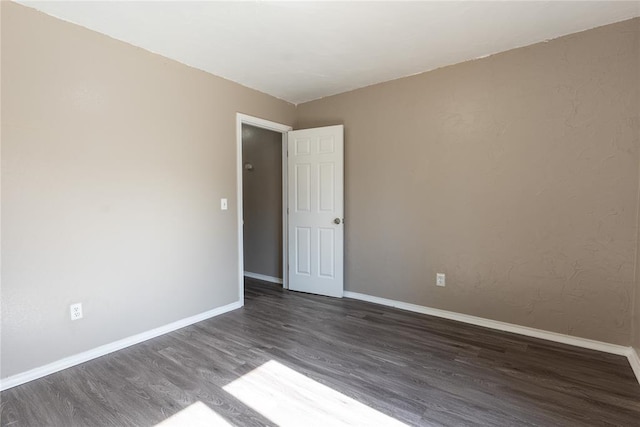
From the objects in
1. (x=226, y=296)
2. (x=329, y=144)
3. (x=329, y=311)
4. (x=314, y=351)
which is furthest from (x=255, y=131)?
(x=314, y=351)

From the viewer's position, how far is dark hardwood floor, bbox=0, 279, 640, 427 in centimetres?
168

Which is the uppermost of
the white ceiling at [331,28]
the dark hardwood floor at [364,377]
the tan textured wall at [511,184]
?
the white ceiling at [331,28]

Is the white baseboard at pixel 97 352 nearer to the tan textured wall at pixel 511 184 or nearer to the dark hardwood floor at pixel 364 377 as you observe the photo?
the dark hardwood floor at pixel 364 377

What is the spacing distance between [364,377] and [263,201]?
2.93 metres

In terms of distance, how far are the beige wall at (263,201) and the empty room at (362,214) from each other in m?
0.92

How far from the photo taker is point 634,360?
211 cm

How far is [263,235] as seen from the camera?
175 inches

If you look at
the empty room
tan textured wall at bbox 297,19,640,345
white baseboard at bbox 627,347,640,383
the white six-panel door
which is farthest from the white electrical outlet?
white baseboard at bbox 627,347,640,383

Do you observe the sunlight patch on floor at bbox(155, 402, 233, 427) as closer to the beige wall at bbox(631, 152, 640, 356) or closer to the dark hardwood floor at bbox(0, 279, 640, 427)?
the dark hardwood floor at bbox(0, 279, 640, 427)

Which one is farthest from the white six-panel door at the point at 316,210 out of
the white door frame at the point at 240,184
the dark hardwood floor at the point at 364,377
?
the dark hardwood floor at the point at 364,377

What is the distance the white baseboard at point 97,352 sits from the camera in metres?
1.95

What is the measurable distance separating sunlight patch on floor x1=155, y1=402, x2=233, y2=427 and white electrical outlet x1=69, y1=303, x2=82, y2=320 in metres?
1.13

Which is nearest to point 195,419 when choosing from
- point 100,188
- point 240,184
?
point 100,188

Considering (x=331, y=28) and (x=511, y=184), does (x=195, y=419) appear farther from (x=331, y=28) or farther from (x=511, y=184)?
(x=511, y=184)
